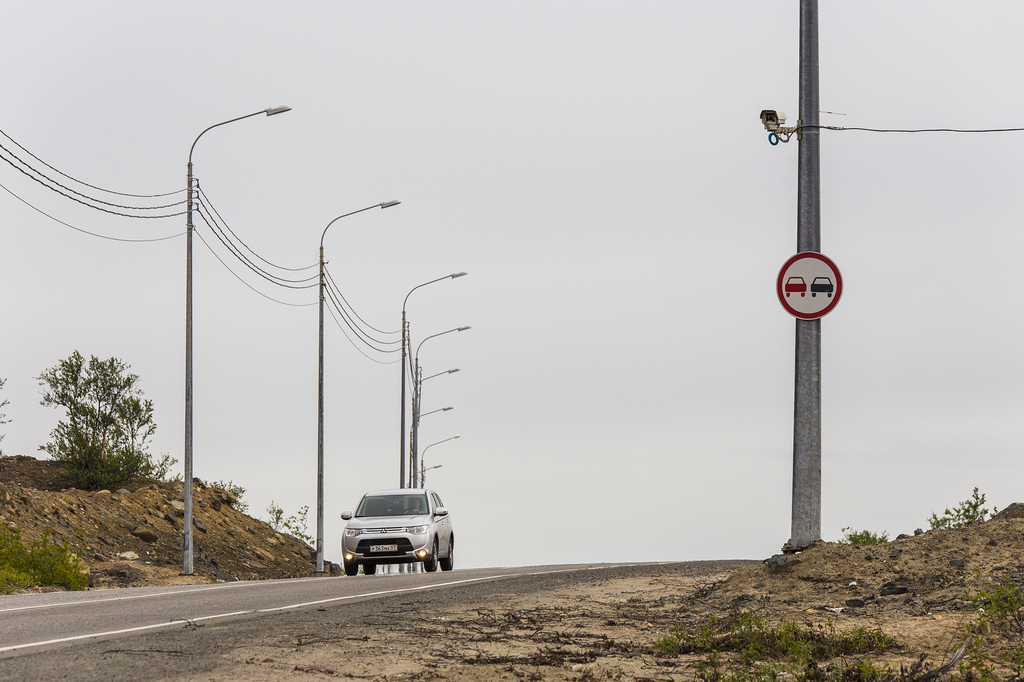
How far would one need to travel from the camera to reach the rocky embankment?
100 ft

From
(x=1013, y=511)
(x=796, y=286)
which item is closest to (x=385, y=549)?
(x=1013, y=511)

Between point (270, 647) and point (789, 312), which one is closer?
point (270, 647)

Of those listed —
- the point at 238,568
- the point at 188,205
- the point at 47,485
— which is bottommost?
the point at 238,568

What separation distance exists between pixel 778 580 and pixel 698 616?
107 cm

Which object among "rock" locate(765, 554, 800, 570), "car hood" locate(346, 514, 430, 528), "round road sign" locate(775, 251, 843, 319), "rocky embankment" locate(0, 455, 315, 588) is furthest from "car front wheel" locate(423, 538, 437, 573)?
"round road sign" locate(775, 251, 843, 319)

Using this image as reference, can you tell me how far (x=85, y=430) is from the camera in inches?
1572

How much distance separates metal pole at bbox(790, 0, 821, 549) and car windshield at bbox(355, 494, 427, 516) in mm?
13207

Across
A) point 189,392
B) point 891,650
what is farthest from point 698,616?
point 189,392

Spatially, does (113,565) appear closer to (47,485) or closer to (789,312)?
(47,485)

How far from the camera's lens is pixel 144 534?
3572 centimetres

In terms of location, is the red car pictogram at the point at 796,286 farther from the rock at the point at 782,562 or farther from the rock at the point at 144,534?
the rock at the point at 144,534

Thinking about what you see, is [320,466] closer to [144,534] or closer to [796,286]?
[144,534]

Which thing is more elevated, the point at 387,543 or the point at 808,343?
the point at 808,343

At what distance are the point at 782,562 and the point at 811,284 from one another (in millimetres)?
3117
